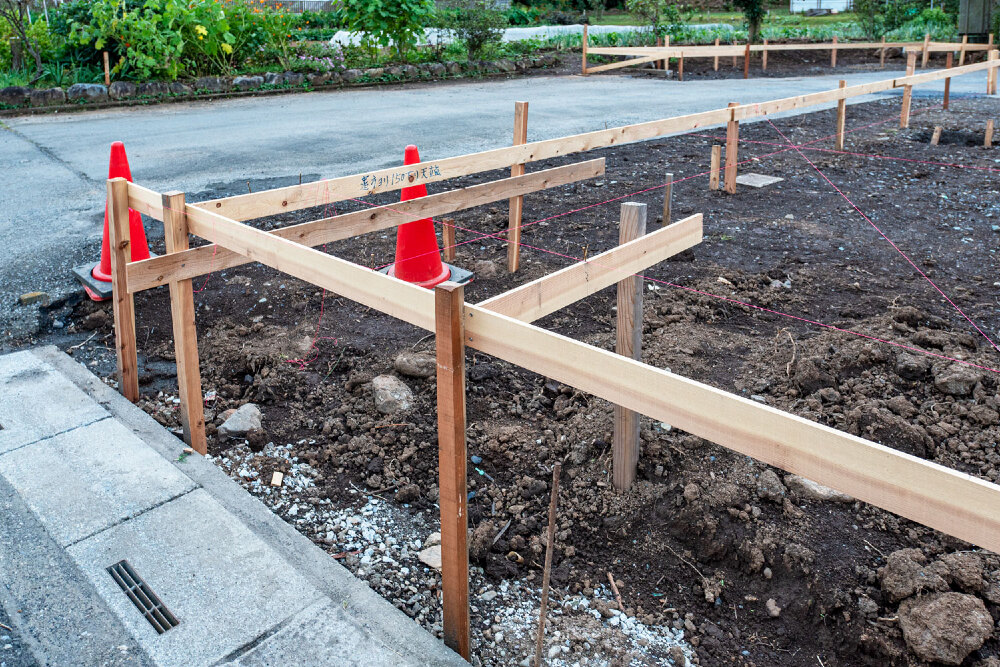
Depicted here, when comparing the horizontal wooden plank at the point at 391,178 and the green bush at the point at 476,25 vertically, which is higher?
Result: the green bush at the point at 476,25

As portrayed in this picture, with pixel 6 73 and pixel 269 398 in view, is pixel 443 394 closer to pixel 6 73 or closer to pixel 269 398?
pixel 269 398

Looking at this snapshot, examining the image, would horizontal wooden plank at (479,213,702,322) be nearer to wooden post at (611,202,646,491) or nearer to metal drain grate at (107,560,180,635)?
wooden post at (611,202,646,491)

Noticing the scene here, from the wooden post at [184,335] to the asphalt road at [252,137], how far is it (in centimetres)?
219

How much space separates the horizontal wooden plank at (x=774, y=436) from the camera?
176cm

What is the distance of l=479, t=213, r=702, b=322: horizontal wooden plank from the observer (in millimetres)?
2836

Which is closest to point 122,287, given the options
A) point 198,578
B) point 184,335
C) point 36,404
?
point 184,335

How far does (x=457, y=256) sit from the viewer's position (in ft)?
21.9

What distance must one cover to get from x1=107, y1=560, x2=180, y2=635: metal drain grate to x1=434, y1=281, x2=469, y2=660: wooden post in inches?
37.9

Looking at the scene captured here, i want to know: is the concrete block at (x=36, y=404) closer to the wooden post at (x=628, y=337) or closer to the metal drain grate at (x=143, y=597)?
the metal drain grate at (x=143, y=597)

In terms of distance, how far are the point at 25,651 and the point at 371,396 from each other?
2162 mm

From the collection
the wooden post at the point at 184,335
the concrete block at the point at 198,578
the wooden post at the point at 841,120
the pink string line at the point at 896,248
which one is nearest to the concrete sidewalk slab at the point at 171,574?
the concrete block at the point at 198,578

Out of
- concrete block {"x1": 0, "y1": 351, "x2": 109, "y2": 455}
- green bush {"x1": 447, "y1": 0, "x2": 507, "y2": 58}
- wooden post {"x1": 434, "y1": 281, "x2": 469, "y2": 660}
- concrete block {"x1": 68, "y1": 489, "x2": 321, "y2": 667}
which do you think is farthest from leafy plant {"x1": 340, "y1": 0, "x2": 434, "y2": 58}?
wooden post {"x1": 434, "y1": 281, "x2": 469, "y2": 660}

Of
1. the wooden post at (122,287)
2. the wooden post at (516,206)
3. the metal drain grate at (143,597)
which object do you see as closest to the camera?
the metal drain grate at (143,597)

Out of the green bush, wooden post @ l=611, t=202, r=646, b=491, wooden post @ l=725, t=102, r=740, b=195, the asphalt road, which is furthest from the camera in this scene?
the green bush
